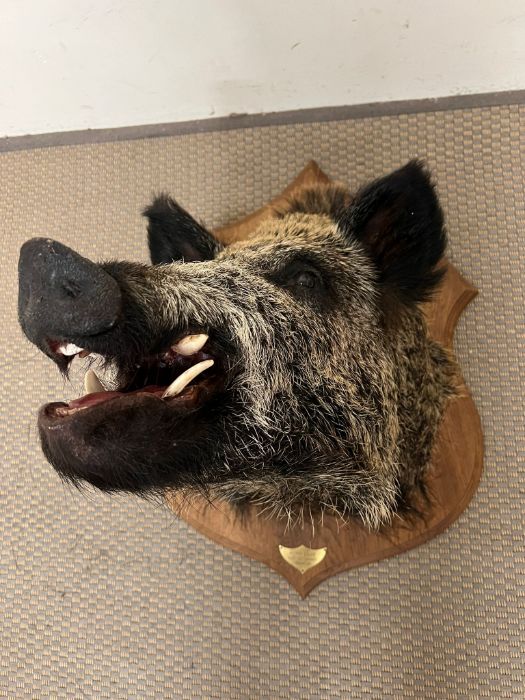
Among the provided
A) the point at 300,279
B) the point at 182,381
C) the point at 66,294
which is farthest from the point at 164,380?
the point at 300,279

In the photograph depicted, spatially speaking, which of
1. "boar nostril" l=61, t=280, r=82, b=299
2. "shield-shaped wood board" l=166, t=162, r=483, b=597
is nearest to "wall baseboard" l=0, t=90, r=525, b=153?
"shield-shaped wood board" l=166, t=162, r=483, b=597

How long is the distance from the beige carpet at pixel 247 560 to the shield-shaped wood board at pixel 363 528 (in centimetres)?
8

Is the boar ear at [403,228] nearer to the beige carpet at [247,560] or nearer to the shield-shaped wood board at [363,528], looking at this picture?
the shield-shaped wood board at [363,528]

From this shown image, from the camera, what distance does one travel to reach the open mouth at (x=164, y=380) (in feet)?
2.91

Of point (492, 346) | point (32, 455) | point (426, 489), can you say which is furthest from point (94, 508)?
point (492, 346)

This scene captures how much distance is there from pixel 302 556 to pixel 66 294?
3.70 ft

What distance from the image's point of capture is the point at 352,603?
1.70m

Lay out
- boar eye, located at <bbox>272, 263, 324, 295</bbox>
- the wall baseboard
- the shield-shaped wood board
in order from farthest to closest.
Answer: the wall baseboard
the shield-shaped wood board
boar eye, located at <bbox>272, 263, 324, 295</bbox>

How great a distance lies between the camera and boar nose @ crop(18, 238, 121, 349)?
81 cm

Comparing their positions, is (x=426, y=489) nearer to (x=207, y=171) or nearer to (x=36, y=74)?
(x=207, y=171)

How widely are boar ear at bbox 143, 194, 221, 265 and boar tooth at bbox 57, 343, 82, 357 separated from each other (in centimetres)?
48

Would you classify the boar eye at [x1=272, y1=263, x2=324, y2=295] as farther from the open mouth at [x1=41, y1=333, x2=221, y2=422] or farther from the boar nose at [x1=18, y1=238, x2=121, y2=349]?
the boar nose at [x1=18, y1=238, x2=121, y2=349]

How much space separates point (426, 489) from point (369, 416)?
1.72ft

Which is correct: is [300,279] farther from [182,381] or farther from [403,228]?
[182,381]
